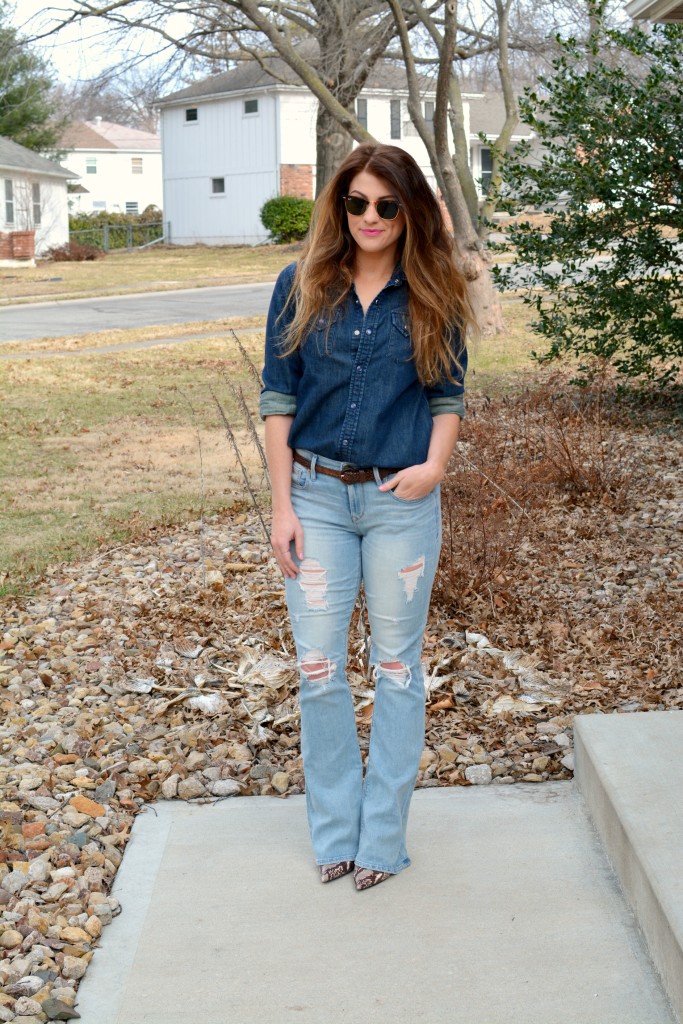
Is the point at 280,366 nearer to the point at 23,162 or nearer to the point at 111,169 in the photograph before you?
the point at 23,162

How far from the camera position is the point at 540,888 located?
10.1 feet

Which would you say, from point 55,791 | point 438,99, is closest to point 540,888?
point 55,791

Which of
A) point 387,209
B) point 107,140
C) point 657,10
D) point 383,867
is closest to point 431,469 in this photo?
point 387,209

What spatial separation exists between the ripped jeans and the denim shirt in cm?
7

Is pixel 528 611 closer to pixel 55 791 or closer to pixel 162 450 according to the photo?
→ pixel 55 791

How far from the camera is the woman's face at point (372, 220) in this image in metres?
2.85

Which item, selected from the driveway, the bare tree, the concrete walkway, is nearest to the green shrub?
the driveway

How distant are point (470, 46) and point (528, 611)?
1434cm

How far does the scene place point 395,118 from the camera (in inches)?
1647

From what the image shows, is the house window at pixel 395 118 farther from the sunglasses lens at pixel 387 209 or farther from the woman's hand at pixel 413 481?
the woman's hand at pixel 413 481

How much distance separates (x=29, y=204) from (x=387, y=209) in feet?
125

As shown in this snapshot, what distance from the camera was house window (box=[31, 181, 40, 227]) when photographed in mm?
38906

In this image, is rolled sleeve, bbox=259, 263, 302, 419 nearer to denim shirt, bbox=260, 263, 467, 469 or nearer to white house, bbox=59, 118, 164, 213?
denim shirt, bbox=260, 263, 467, 469

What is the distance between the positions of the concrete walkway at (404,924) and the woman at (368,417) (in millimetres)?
324
